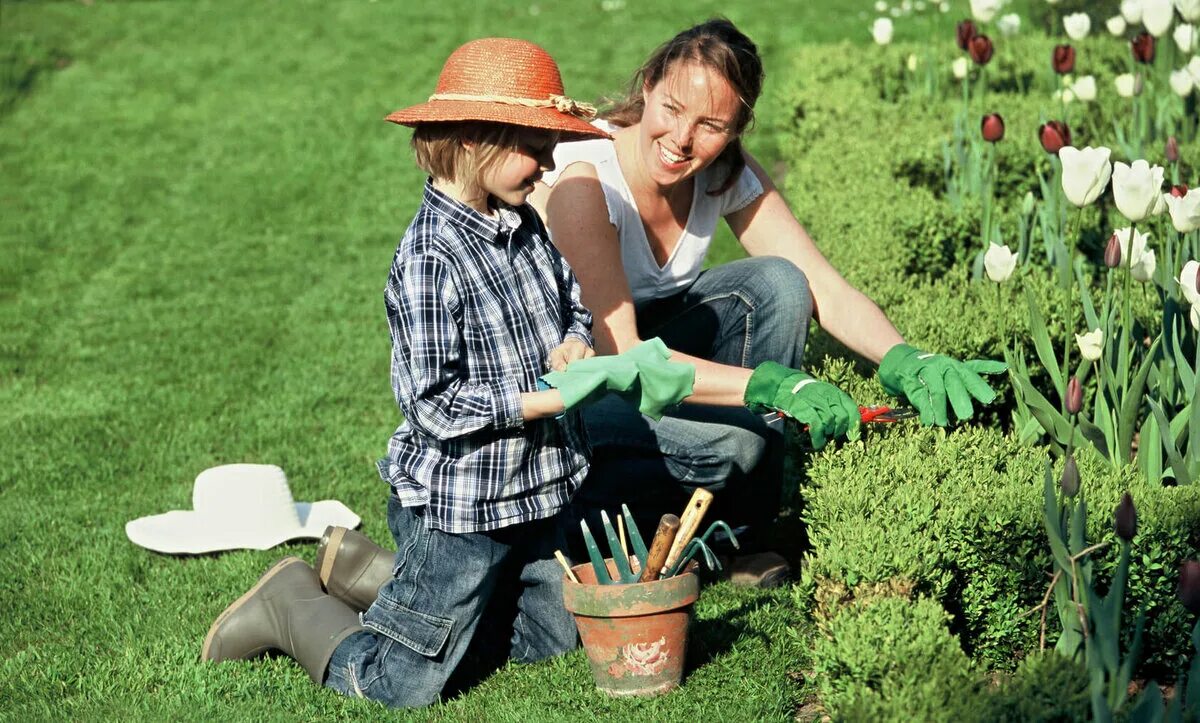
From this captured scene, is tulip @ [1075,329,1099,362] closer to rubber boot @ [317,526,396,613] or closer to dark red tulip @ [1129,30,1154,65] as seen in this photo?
rubber boot @ [317,526,396,613]

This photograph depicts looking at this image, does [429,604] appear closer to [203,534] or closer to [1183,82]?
[203,534]

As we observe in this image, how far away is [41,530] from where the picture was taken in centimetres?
417

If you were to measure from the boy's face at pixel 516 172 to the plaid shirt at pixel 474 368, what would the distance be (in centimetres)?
8

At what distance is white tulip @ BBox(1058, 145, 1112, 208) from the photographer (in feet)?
9.98

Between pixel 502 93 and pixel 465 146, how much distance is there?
144 mm

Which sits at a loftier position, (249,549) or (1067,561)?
(1067,561)

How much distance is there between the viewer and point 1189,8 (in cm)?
516

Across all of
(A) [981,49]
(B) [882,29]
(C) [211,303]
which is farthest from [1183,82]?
(C) [211,303]

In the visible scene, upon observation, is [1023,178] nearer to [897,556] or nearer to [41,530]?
[897,556]

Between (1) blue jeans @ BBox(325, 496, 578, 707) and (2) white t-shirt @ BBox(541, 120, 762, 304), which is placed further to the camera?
(2) white t-shirt @ BBox(541, 120, 762, 304)

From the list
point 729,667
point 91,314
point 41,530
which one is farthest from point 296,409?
point 729,667

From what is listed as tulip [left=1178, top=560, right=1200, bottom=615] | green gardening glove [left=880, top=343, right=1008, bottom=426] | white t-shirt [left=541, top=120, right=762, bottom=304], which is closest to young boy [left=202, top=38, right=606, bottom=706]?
white t-shirt [left=541, top=120, right=762, bottom=304]

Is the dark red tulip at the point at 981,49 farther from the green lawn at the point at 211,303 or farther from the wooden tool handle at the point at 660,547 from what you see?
the wooden tool handle at the point at 660,547

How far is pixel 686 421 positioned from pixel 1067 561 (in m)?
1.44
